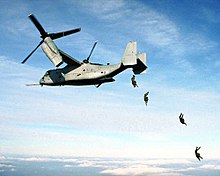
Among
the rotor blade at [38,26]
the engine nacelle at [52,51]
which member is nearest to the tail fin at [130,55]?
the engine nacelle at [52,51]

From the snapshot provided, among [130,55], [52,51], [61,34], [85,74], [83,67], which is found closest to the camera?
[52,51]

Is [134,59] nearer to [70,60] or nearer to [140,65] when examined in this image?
[140,65]

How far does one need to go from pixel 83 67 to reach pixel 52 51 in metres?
5.05

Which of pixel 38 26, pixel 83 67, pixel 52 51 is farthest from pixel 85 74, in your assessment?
pixel 38 26

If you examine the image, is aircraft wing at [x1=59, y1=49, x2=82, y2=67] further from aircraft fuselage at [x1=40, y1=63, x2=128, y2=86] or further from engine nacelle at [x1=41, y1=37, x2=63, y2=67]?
engine nacelle at [x1=41, y1=37, x2=63, y2=67]

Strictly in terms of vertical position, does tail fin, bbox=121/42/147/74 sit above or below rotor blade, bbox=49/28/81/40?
below

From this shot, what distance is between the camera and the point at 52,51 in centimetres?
3900

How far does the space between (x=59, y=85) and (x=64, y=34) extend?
8107 mm

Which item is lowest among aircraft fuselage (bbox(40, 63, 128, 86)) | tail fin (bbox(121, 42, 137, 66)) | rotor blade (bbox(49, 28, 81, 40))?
aircraft fuselage (bbox(40, 63, 128, 86))

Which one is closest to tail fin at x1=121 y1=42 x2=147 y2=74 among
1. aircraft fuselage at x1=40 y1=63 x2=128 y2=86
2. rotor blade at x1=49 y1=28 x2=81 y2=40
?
aircraft fuselage at x1=40 y1=63 x2=128 y2=86

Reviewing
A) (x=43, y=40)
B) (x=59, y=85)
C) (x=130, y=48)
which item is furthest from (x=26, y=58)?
(x=130, y=48)

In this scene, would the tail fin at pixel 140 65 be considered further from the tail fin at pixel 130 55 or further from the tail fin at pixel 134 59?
the tail fin at pixel 130 55

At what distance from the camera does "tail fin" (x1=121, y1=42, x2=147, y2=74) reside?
Answer: 39.0 metres

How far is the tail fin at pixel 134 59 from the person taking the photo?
39031mm
